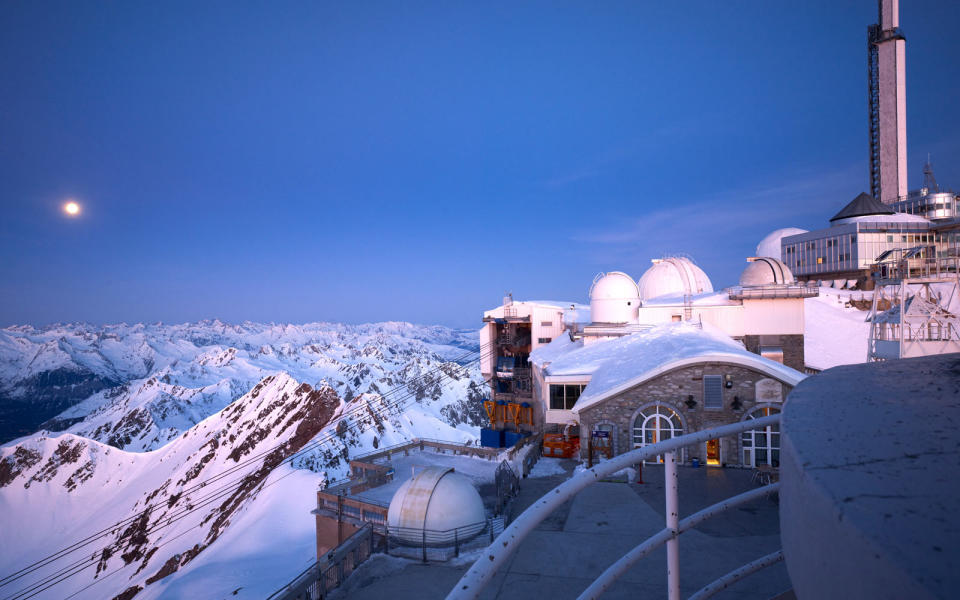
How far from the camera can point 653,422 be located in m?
19.0

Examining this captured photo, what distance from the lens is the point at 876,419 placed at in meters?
2.04

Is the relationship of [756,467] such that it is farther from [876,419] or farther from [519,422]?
[519,422]

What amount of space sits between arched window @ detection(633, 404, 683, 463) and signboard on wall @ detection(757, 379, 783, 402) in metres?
3.02

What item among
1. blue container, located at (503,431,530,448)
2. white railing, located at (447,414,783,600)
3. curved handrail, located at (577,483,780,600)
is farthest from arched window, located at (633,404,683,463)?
blue container, located at (503,431,530,448)

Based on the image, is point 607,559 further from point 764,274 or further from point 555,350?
point 764,274

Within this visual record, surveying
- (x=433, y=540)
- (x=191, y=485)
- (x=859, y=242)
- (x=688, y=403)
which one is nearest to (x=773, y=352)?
(x=688, y=403)

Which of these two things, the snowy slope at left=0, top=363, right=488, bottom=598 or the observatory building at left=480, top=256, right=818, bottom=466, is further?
the snowy slope at left=0, top=363, right=488, bottom=598

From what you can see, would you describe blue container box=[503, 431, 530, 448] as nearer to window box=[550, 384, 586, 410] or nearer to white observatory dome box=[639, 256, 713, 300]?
window box=[550, 384, 586, 410]

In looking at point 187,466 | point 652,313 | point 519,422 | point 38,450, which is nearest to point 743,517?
point 652,313

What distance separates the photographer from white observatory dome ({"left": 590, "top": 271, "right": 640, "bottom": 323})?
1291 inches

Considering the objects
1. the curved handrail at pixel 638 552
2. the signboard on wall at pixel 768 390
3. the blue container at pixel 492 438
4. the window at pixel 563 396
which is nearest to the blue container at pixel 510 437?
the blue container at pixel 492 438

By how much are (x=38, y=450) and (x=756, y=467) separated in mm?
160418

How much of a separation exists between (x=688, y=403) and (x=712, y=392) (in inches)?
38.9

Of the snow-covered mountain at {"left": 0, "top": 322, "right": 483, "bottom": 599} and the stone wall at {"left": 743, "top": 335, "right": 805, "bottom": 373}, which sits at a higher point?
the stone wall at {"left": 743, "top": 335, "right": 805, "bottom": 373}
